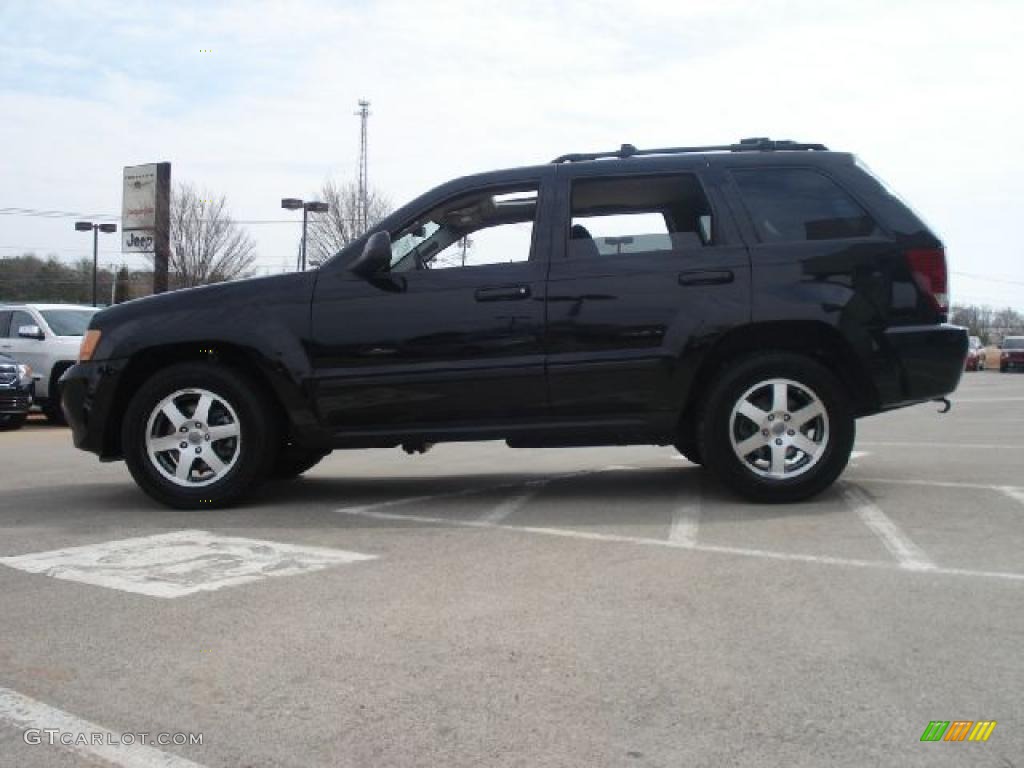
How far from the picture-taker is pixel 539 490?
6680 millimetres

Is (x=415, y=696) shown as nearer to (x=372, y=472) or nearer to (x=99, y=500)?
(x=99, y=500)

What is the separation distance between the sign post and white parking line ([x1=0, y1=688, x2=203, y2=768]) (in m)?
38.3

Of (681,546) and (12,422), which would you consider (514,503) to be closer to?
(681,546)

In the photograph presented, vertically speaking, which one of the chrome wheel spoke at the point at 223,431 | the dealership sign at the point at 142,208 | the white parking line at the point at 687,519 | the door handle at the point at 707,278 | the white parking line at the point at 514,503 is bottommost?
the white parking line at the point at 514,503

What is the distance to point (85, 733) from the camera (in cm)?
281

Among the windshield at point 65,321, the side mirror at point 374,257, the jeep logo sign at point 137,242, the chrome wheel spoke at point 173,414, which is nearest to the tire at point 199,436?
the chrome wheel spoke at point 173,414

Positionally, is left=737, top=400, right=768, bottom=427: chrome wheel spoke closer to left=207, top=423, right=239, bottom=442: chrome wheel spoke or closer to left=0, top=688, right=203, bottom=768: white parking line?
left=207, top=423, right=239, bottom=442: chrome wheel spoke

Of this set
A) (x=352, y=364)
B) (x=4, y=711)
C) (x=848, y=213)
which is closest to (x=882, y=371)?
(x=848, y=213)

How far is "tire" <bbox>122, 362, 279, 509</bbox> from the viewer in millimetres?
5871

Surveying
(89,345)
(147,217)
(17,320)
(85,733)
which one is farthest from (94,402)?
(147,217)

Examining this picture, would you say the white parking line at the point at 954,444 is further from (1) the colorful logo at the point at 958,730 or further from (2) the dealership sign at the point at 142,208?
(2) the dealership sign at the point at 142,208

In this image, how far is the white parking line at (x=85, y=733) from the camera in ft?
8.63

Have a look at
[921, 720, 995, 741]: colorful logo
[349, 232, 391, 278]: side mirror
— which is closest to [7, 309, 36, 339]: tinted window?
[349, 232, 391, 278]: side mirror

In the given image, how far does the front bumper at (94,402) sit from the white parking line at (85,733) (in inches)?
124
